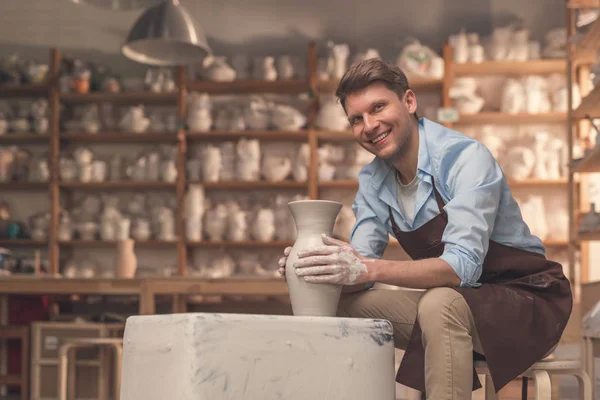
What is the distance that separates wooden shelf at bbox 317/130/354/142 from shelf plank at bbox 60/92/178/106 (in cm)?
118

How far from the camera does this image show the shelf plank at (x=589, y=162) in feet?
11.5

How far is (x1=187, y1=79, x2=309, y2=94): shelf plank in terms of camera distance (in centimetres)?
595

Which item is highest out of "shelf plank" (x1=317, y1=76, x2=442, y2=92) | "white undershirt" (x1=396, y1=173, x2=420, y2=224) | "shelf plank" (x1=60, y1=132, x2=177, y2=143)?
"shelf plank" (x1=317, y1=76, x2=442, y2=92)

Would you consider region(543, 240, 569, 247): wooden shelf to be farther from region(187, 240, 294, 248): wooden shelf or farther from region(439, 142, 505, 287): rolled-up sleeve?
region(439, 142, 505, 287): rolled-up sleeve

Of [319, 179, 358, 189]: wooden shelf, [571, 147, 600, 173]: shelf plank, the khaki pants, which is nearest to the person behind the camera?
the khaki pants

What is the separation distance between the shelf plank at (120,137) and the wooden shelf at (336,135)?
114cm

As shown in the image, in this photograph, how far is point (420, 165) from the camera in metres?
2.00

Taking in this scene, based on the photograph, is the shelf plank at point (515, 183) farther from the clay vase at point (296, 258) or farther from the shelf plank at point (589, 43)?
the clay vase at point (296, 258)

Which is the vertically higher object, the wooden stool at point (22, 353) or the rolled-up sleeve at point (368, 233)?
the rolled-up sleeve at point (368, 233)

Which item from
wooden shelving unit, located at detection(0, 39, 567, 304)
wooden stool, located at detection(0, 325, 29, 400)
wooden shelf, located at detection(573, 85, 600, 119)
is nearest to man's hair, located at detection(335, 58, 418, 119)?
wooden shelf, located at detection(573, 85, 600, 119)

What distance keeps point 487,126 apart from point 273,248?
189 cm

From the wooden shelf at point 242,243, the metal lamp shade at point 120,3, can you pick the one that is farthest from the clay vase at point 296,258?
the wooden shelf at point 242,243

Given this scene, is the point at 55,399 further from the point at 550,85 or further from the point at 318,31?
the point at 550,85

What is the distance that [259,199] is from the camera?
242 inches
